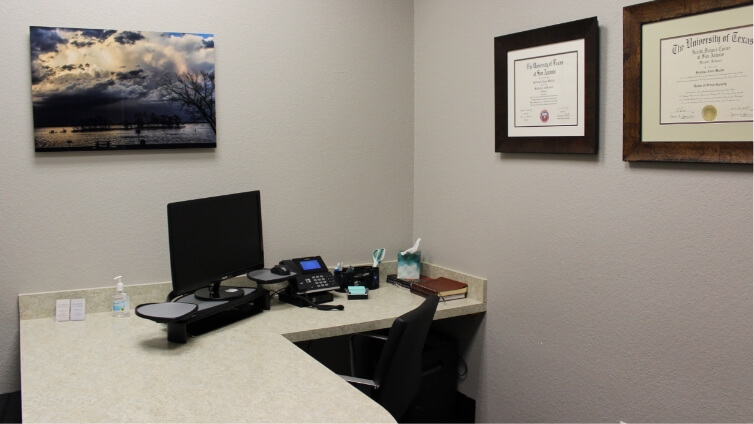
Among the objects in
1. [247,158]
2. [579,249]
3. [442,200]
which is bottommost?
[579,249]

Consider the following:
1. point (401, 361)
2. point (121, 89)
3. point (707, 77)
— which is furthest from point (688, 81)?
point (121, 89)

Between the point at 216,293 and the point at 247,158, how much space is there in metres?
0.72

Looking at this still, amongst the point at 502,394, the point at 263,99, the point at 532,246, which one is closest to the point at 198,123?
the point at 263,99

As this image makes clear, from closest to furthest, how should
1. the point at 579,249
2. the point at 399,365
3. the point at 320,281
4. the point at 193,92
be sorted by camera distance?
the point at 399,365 < the point at 579,249 < the point at 193,92 < the point at 320,281

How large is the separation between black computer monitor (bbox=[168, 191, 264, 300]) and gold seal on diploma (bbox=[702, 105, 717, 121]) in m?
1.81

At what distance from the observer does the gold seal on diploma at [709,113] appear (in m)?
2.02

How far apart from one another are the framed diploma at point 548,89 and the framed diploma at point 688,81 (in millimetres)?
156

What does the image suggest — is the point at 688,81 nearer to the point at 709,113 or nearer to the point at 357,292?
the point at 709,113

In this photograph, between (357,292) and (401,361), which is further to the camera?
(357,292)

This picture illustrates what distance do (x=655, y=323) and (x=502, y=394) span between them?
0.93m

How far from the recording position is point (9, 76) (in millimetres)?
2525

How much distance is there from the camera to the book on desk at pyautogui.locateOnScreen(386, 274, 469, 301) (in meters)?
2.96

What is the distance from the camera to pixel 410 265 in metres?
3.27

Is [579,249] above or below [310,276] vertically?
above
